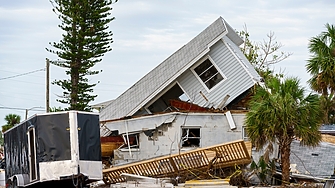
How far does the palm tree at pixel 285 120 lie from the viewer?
18812mm

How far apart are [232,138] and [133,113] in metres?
4.65

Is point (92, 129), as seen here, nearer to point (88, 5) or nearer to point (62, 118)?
point (62, 118)

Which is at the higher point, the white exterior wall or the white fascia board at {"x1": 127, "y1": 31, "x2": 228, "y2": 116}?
the white fascia board at {"x1": 127, "y1": 31, "x2": 228, "y2": 116}

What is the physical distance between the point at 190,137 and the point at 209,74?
3791 millimetres

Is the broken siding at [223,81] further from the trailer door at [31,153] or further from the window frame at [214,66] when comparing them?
the trailer door at [31,153]

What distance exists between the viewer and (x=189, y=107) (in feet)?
85.1

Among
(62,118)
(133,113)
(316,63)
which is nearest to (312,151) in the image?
(316,63)

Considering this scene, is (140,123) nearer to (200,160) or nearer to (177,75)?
(177,75)

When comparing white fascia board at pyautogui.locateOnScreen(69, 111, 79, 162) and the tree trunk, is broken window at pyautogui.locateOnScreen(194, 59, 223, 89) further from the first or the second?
white fascia board at pyautogui.locateOnScreen(69, 111, 79, 162)

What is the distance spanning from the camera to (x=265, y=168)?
2027 cm

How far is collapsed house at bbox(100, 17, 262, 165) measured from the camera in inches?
947

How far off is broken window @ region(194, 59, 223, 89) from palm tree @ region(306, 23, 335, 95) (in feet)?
13.3

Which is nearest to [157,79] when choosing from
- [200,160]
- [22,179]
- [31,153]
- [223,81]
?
[223,81]

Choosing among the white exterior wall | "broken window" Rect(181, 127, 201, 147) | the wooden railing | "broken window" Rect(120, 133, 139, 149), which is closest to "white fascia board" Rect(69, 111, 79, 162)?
the wooden railing
